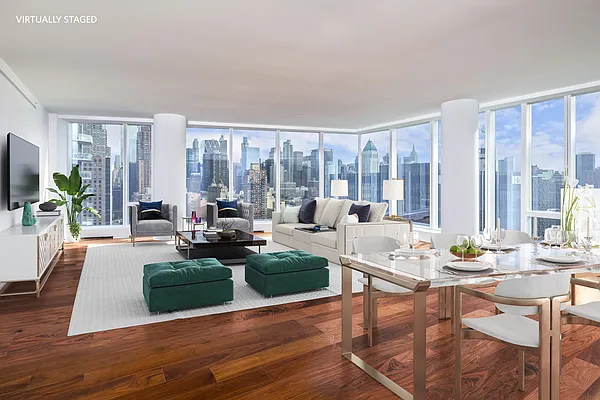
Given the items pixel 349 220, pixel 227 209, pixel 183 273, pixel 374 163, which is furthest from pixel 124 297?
pixel 374 163

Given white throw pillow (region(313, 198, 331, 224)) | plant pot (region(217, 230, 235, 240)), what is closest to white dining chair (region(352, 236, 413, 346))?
plant pot (region(217, 230, 235, 240))

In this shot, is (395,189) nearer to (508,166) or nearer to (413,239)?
(508,166)

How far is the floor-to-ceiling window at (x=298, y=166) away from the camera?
10.5 metres

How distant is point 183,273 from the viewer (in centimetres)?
382

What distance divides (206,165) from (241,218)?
6.84 ft

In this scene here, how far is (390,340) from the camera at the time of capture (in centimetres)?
316

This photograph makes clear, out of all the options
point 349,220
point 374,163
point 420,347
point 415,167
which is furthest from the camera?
point 374,163

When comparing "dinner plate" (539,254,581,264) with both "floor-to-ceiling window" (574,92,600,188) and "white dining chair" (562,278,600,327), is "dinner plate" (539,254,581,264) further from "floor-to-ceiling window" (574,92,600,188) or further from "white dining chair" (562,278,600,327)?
"floor-to-ceiling window" (574,92,600,188)

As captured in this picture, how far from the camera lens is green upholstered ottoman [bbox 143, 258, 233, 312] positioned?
369cm

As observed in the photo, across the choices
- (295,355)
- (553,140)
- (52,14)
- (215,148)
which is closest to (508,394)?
(295,355)

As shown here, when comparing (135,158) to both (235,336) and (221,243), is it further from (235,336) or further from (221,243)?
(235,336)

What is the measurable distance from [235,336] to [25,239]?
2.71 m

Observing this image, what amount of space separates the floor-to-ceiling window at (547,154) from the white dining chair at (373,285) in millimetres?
4411

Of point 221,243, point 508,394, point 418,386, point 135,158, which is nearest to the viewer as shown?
point 418,386
